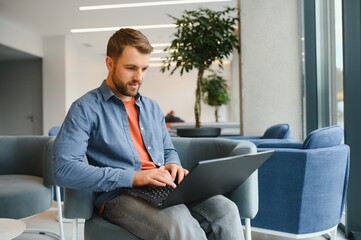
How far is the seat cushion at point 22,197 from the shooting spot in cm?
180

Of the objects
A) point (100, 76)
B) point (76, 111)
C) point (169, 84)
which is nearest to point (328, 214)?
point (76, 111)

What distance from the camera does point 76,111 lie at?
1.27 meters

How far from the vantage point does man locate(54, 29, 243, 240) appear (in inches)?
44.6

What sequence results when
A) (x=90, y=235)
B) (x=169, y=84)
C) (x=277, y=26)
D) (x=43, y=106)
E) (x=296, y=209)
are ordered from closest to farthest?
1. (x=90, y=235)
2. (x=296, y=209)
3. (x=277, y=26)
4. (x=43, y=106)
5. (x=169, y=84)

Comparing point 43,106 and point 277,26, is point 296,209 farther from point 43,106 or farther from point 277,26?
point 43,106

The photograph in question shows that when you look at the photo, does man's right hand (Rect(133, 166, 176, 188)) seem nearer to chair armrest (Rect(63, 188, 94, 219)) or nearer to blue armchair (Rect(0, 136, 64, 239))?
chair armrest (Rect(63, 188, 94, 219))

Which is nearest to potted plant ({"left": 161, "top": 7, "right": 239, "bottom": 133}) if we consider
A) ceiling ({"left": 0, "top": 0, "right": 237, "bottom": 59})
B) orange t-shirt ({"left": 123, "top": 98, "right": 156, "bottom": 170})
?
orange t-shirt ({"left": 123, "top": 98, "right": 156, "bottom": 170})

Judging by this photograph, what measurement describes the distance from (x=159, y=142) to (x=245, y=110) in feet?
6.62

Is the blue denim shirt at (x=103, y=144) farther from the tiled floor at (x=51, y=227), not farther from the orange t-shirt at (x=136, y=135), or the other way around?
the tiled floor at (x=51, y=227)

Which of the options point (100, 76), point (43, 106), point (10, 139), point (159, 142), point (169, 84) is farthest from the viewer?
point (169, 84)

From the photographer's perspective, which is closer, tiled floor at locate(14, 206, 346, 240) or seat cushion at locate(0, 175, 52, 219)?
seat cushion at locate(0, 175, 52, 219)

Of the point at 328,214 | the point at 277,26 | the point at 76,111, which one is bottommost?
the point at 328,214

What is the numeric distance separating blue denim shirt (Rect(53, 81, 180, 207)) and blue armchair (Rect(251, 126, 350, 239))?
62 centimetres

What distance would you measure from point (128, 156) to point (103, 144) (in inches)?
4.3
